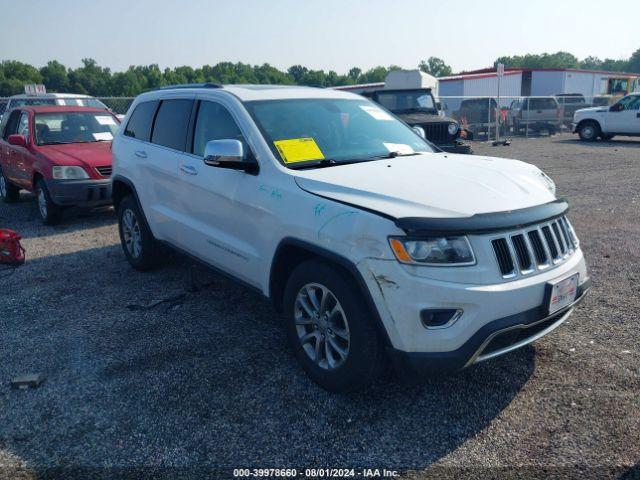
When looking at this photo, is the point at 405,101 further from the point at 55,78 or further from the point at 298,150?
the point at 55,78

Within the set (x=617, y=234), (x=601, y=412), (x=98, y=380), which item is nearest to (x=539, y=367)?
(x=601, y=412)

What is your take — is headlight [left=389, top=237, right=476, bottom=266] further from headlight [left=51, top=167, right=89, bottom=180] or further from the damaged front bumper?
headlight [left=51, top=167, right=89, bottom=180]

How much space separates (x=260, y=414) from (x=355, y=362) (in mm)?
660

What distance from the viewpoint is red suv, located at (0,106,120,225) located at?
7.90 m

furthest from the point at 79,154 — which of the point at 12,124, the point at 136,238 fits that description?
the point at 136,238

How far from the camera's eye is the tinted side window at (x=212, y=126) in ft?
13.6

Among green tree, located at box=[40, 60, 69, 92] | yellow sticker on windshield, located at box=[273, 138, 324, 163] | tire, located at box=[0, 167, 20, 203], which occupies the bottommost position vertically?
tire, located at box=[0, 167, 20, 203]

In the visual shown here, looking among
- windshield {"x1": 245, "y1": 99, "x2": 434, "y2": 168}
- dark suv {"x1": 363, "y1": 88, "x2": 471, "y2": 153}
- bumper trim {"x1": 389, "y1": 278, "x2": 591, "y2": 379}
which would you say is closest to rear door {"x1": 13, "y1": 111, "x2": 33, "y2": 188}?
windshield {"x1": 245, "y1": 99, "x2": 434, "y2": 168}

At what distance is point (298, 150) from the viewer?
3816mm

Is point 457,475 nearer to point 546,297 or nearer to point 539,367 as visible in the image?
point 546,297

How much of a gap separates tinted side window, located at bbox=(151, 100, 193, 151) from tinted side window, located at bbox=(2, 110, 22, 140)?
541 cm

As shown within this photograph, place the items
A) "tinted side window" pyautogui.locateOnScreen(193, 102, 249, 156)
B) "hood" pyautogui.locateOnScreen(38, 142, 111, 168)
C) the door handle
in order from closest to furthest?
1. "tinted side window" pyautogui.locateOnScreen(193, 102, 249, 156)
2. the door handle
3. "hood" pyautogui.locateOnScreen(38, 142, 111, 168)

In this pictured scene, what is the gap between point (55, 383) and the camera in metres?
3.65

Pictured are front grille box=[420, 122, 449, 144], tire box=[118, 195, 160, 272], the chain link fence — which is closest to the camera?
tire box=[118, 195, 160, 272]
